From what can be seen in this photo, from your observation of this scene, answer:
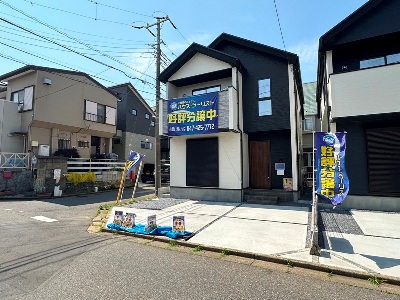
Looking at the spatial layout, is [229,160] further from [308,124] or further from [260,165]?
[308,124]

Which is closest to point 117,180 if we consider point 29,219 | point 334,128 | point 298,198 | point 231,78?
point 29,219

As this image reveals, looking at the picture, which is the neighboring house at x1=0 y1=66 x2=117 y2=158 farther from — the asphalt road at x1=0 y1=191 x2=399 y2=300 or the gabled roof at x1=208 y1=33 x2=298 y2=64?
the asphalt road at x1=0 y1=191 x2=399 y2=300

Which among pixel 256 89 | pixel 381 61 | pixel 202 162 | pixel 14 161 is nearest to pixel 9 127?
pixel 14 161

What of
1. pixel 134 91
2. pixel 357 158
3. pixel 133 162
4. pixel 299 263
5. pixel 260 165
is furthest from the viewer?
pixel 134 91

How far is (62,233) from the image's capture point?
6633 millimetres

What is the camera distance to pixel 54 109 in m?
18.0

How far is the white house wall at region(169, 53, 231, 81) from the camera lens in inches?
483

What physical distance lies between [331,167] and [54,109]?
1920cm

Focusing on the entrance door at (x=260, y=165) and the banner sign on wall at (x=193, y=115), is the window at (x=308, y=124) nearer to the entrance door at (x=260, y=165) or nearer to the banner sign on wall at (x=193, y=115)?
the entrance door at (x=260, y=165)

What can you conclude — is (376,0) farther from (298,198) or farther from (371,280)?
(371,280)

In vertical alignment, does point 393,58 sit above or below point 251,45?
below

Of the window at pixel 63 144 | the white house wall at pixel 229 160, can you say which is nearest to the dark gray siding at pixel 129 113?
the window at pixel 63 144

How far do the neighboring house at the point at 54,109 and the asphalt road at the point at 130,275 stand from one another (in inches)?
541

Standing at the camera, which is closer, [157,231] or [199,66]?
[157,231]
